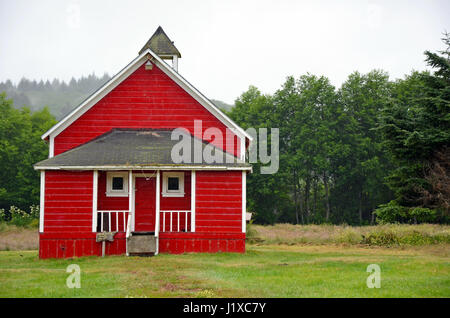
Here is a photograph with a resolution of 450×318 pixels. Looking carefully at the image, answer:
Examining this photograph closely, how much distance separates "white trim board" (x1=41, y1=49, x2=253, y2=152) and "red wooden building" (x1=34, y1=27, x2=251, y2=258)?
44mm

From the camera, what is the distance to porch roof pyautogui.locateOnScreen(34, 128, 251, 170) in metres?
18.5

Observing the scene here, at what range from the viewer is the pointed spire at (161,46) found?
24.9m

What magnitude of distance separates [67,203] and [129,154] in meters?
2.96

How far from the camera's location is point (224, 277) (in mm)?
12891

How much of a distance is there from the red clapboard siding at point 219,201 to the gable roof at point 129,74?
3002 mm

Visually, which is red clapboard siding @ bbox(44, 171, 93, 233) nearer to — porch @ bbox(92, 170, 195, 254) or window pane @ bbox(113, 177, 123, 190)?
porch @ bbox(92, 170, 195, 254)

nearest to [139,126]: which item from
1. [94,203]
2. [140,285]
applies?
[94,203]

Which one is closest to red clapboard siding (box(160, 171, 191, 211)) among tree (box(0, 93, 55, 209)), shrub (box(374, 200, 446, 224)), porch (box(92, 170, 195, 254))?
porch (box(92, 170, 195, 254))

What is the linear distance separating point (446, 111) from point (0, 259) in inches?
813

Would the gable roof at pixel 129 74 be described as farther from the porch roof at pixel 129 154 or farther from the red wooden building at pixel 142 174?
the porch roof at pixel 129 154

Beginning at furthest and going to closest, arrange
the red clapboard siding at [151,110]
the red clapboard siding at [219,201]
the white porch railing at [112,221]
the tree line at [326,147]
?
the tree line at [326,147] < the red clapboard siding at [151,110] < the white porch railing at [112,221] < the red clapboard siding at [219,201]

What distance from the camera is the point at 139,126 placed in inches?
845

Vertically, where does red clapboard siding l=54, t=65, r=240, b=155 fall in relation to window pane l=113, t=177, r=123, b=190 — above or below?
above

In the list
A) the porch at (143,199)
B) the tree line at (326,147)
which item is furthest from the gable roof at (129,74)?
the tree line at (326,147)
